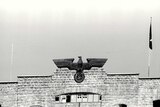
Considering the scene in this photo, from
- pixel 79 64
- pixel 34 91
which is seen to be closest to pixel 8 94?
pixel 34 91

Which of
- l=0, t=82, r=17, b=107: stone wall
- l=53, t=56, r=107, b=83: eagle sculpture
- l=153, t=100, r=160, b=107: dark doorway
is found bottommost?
l=153, t=100, r=160, b=107: dark doorway

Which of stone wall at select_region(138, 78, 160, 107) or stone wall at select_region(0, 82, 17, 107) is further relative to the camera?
stone wall at select_region(138, 78, 160, 107)

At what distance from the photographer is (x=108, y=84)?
2458 centimetres

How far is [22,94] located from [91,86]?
4241 millimetres

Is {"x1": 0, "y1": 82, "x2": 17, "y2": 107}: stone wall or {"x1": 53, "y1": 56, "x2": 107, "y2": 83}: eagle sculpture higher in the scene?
{"x1": 53, "y1": 56, "x2": 107, "y2": 83}: eagle sculpture

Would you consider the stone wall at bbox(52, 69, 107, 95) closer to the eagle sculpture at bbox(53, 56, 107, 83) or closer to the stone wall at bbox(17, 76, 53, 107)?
the eagle sculpture at bbox(53, 56, 107, 83)

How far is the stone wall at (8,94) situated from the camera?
24.5m

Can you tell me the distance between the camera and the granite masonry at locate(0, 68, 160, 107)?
24.4 metres

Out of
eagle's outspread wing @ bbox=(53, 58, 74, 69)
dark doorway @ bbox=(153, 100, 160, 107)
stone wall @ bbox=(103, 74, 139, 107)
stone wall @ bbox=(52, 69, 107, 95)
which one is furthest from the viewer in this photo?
dark doorway @ bbox=(153, 100, 160, 107)

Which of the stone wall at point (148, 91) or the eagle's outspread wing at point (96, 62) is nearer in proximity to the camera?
the eagle's outspread wing at point (96, 62)

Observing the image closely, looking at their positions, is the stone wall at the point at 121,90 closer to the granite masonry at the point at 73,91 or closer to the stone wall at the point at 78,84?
the granite masonry at the point at 73,91

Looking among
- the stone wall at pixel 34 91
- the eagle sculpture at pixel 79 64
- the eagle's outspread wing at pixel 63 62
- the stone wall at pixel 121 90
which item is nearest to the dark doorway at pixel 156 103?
the stone wall at pixel 121 90

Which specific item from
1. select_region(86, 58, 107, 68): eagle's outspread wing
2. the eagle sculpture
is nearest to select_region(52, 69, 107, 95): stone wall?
the eagle sculpture

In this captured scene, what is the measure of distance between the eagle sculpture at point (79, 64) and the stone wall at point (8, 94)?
309cm
